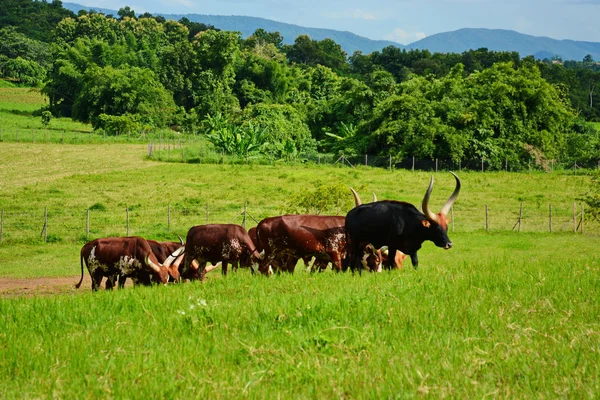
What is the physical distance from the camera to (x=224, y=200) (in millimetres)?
33281

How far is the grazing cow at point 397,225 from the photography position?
1369 centimetres

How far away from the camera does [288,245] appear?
14.8 meters

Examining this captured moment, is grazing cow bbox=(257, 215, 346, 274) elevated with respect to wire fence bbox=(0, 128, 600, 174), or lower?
elevated

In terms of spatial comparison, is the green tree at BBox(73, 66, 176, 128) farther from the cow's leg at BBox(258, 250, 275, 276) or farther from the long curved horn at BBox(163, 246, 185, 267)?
the cow's leg at BBox(258, 250, 275, 276)

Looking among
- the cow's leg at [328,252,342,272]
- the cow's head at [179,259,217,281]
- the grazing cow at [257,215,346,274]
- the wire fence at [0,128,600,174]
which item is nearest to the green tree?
the wire fence at [0,128,600,174]

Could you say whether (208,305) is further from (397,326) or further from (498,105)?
(498,105)

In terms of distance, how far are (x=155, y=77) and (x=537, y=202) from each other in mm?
48689

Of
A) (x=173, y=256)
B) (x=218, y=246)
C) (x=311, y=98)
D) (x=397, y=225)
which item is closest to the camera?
(x=397, y=225)

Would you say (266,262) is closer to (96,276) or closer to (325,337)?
(96,276)

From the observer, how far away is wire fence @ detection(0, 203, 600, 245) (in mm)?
25844

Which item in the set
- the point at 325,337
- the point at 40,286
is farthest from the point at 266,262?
the point at 325,337

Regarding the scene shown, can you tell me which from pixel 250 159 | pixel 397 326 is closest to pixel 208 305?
pixel 397 326

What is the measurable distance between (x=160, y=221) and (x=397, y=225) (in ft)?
53.1

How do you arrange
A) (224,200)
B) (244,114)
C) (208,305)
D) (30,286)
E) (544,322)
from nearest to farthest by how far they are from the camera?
(544,322), (208,305), (30,286), (224,200), (244,114)
